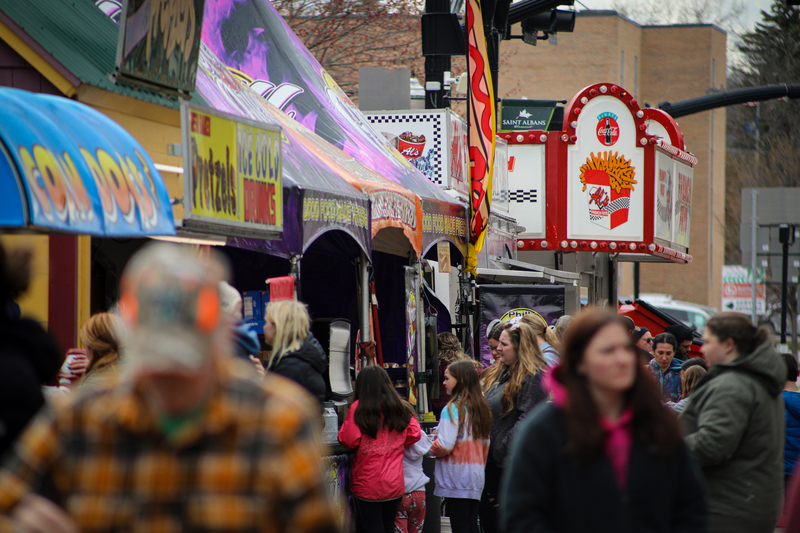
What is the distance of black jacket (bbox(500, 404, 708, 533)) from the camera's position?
285 centimetres

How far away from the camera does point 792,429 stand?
7.27 meters

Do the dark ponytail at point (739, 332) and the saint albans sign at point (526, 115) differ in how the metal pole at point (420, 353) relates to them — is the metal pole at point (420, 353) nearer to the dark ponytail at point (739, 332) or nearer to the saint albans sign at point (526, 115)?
the dark ponytail at point (739, 332)

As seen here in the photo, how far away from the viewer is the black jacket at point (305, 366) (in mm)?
5789

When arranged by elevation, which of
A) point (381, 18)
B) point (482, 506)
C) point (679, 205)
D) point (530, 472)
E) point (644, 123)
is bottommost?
point (482, 506)

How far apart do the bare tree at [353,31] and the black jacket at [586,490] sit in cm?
2012

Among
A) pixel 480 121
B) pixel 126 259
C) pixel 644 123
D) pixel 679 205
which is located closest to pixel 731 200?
pixel 679 205

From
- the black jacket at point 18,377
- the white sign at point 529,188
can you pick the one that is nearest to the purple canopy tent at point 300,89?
the white sign at point 529,188

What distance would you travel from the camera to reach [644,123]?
18625 millimetres

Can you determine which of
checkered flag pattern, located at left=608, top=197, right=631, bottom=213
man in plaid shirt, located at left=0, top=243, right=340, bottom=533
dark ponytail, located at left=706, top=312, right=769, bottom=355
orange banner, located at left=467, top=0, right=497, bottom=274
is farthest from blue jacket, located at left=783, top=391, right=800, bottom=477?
checkered flag pattern, located at left=608, top=197, right=631, bottom=213

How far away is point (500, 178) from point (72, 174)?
41.0 feet

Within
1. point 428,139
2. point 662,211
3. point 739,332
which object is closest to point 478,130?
point 428,139

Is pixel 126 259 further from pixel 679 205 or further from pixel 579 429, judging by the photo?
pixel 679 205

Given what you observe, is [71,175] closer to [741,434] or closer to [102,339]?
[102,339]

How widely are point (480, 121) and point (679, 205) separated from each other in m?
9.46
